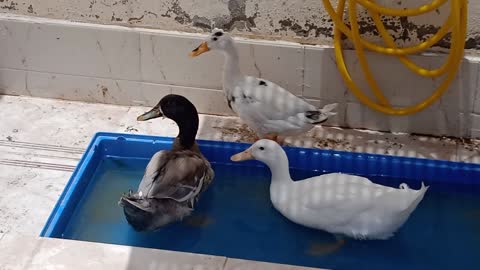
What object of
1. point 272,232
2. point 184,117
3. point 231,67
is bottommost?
point 272,232

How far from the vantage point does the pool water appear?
6.23 ft

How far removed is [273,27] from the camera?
229 cm

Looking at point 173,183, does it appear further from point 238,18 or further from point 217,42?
point 238,18

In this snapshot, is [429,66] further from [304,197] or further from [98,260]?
[98,260]

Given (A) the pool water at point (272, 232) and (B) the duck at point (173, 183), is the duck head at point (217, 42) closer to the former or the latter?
(B) the duck at point (173, 183)

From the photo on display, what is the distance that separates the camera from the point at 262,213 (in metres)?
2.05

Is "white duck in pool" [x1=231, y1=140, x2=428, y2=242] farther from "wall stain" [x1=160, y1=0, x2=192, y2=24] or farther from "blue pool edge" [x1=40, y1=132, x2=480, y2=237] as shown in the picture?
"wall stain" [x1=160, y1=0, x2=192, y2=24]

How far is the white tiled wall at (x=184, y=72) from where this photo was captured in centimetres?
226

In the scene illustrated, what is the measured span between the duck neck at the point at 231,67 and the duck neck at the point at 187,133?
15 cm

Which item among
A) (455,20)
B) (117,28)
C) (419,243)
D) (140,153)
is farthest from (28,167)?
(455,20)

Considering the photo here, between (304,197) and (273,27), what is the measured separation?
1.95 ft

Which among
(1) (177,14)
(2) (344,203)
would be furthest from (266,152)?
(1) (177,14)

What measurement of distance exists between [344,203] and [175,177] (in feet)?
1.37

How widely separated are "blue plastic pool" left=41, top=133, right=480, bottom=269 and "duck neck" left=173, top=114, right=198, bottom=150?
12 centimetres
